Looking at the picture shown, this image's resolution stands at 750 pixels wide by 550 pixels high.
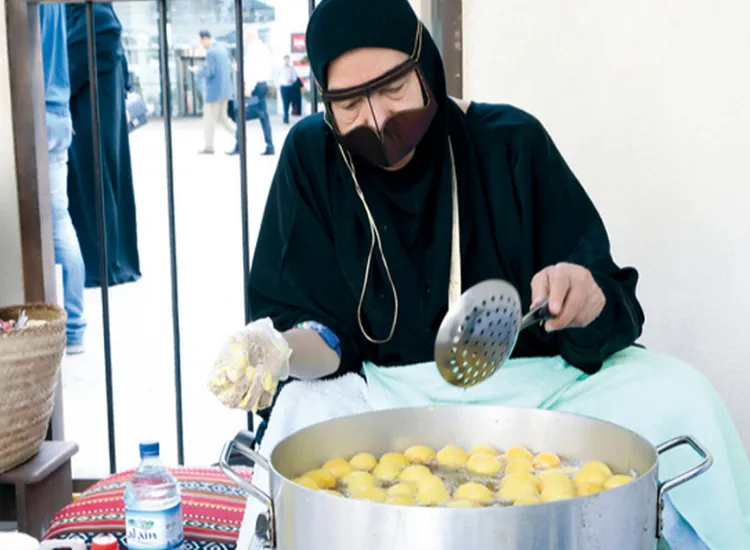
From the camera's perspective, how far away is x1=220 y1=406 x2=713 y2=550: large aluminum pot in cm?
80

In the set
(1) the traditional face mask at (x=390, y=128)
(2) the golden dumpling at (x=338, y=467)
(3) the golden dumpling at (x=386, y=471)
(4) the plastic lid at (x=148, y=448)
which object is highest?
(1) the traditional face mask at (x=390, y=128)

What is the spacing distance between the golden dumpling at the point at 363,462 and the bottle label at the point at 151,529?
0.55 metres

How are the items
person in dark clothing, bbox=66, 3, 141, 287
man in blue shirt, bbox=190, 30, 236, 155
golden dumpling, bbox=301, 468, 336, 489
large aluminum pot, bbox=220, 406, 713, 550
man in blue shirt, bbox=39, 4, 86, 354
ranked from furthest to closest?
man in blue shirt, bbox=190, 30, 236, 155, person in dark clothing, bbox=66, 3, 141, 287, man in blue shirt, bbox=39, 4, 86, 354, golden dumpling, bbox=301, 468, 336, 489, large aluminum pot, bbox=220, 406, 713, 550

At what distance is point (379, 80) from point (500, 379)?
0.49m

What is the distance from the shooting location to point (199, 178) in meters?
9.27

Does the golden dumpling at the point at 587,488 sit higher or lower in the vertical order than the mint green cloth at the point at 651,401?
higher

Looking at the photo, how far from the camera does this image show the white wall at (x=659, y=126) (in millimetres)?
2057

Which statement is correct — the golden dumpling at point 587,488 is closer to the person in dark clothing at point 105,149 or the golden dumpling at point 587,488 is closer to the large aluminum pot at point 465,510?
the large aluminum pot at point 465,510

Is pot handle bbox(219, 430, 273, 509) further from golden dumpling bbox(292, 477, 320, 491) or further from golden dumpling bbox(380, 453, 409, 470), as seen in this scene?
golden dumpling bbox(380, 453, 409, 470)

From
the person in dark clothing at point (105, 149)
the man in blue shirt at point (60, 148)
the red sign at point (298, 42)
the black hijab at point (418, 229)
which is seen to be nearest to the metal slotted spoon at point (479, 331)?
the black hijab at point (418, 229)

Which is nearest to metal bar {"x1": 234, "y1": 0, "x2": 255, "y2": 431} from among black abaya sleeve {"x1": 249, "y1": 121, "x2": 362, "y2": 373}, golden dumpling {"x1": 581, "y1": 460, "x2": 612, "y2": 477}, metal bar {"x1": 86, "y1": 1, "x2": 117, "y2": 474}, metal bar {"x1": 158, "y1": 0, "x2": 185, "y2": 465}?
metal bar {"x1": 158, "y1": 0, "x2": 185, "y2": 465}

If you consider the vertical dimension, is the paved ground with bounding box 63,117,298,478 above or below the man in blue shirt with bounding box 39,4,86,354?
below

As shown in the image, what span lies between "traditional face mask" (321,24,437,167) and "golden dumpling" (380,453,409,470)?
0.52m

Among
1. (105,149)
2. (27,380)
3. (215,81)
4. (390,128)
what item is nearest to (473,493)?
(390,128)
